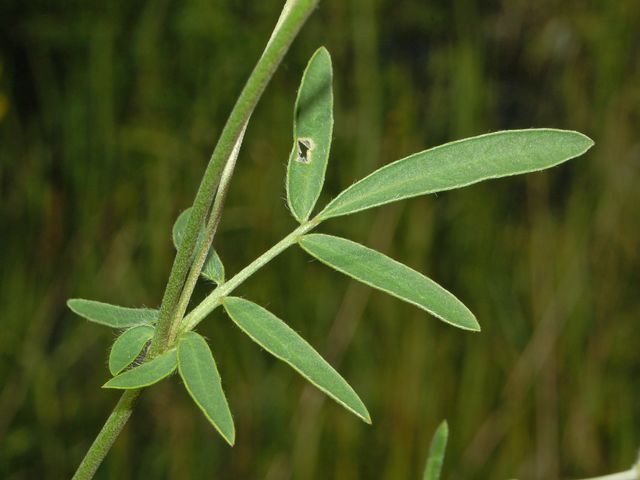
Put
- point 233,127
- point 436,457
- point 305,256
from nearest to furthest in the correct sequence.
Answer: point 233,127, point 436,457, point 305,256

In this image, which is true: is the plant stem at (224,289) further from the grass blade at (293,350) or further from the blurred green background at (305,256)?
the blurred green background at (305,256)

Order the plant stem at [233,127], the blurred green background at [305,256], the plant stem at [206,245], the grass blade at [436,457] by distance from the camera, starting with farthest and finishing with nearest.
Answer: the blurred green background at [305,256] → the grass blade at [436,457] → the plant stem at [206,245] → the plant stem at [233,127]

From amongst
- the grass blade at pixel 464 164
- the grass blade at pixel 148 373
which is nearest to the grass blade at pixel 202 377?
the grass blade at pixel 148 373

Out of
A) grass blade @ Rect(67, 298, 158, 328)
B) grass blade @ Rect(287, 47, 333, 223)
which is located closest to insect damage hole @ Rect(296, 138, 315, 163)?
grass blade @ Rect(287, 47, 333, 223)

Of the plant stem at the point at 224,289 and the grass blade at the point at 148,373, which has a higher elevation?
the plant stem at the point at 224,289

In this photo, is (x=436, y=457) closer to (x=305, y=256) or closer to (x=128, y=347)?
(x=128, y=347)

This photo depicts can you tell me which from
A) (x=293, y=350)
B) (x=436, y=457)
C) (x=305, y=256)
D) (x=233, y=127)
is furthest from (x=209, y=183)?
(x=305, y=256)

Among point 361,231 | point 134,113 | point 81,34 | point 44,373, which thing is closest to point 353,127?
point 361,231
